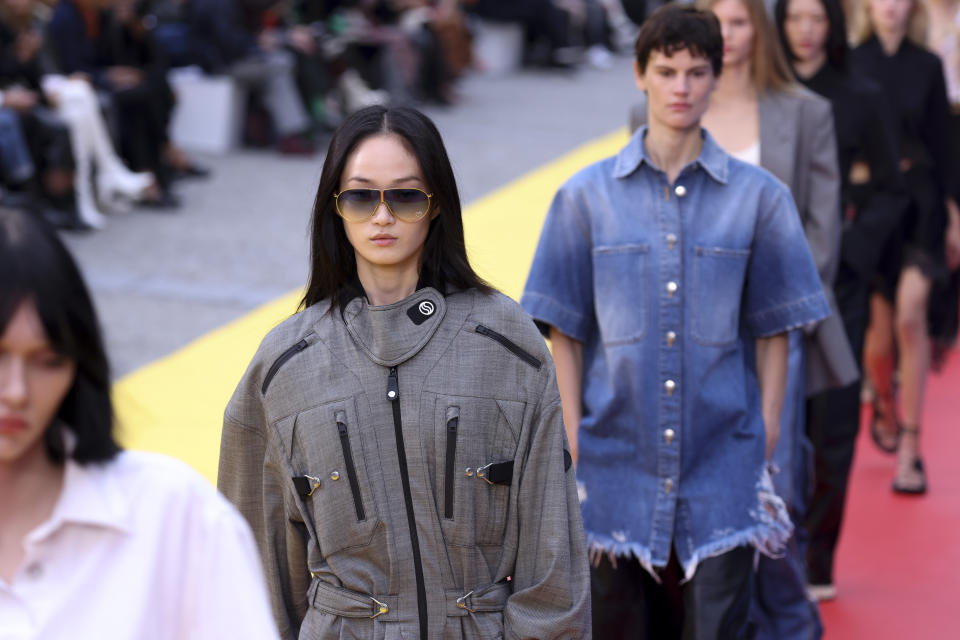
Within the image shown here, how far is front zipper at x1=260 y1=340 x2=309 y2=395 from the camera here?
275 cm

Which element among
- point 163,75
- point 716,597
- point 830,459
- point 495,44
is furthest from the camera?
point 495,44

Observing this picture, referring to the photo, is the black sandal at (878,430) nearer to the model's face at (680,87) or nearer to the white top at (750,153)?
the white top at (750,153)

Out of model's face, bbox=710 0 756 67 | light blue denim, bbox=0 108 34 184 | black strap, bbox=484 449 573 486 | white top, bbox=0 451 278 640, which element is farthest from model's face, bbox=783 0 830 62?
light blue denim, bbox=0 108 34 184

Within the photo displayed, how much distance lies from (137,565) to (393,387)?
998mm

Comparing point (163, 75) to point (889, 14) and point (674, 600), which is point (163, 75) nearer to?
point (889, 14)

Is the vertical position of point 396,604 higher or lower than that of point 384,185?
lower

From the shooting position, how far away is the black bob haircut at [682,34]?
12.0 ft

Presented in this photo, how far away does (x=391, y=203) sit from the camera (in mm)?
2740

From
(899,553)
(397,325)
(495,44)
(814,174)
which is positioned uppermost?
(495,44)

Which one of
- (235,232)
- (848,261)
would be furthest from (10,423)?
(235,232)

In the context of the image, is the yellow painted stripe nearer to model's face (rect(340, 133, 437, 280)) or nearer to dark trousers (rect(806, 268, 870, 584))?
dark trousers (rect(806, 268, 870, 584))

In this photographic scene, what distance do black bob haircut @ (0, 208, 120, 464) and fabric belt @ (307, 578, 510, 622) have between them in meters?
0.98

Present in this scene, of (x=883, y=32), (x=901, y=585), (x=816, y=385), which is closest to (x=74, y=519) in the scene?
(x=816, y=385)

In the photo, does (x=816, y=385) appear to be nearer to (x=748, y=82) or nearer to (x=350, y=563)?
(x=748, y=82)
